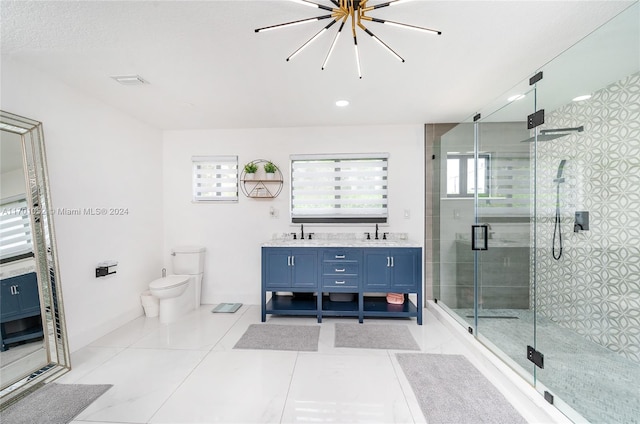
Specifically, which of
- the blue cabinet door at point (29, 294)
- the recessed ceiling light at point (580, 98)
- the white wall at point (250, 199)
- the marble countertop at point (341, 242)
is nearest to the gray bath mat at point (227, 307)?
the white wall at point (250, 199)

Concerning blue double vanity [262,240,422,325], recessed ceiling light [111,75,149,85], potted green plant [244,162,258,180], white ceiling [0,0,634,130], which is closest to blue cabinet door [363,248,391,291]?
blue double vanity [262,240,422,325]

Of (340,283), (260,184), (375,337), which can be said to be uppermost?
(260,184)

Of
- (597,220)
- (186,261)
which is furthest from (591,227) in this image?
(186,261)

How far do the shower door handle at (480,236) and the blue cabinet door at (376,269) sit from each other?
2.95 feet

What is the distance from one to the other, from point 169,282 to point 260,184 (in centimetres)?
164

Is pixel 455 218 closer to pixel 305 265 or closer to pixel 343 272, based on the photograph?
pixel 343 272

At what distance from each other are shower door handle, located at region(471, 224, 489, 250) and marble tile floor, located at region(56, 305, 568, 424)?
2.97 feet

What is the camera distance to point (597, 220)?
73.1 inches

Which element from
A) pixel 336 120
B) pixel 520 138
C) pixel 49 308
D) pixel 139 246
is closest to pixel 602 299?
pixel 520 138

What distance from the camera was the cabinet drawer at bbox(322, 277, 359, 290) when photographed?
3025mm

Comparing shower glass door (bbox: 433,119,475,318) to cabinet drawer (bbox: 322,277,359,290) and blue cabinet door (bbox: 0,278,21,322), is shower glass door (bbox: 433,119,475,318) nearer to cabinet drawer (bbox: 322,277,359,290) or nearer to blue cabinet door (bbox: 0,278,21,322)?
cabinet drawer (bbox: 322,277,359,290)

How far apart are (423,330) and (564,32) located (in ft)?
9.06

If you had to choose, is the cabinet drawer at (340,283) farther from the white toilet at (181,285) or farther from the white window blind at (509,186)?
the white toilet at (181,285)

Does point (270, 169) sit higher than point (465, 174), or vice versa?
point (270, 169)
